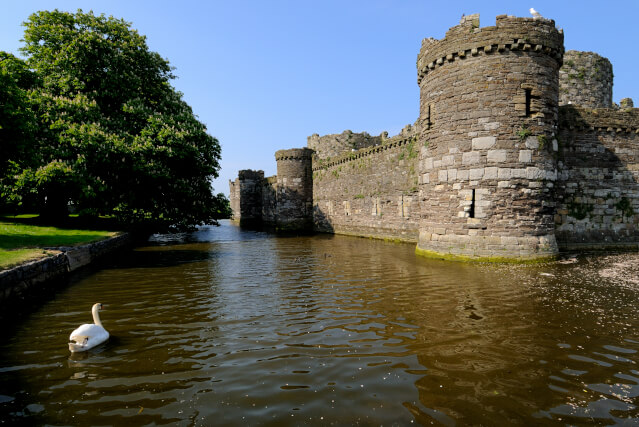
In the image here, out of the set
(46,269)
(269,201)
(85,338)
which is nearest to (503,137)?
(85,338)

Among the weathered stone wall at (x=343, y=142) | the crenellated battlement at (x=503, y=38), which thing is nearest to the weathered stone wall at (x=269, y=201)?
the weathered stone wall at (x=343, y=142)

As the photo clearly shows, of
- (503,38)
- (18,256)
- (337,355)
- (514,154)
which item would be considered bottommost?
(337,355)

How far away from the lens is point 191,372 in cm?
442

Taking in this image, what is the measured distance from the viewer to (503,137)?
1184cm

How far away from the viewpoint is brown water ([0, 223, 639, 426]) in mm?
3547

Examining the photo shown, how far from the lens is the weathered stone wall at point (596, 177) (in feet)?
47.3

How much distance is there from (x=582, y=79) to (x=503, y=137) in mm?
13821

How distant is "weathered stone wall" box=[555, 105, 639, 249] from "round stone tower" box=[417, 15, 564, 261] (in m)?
2.96

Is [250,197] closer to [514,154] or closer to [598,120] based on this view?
[514,154]

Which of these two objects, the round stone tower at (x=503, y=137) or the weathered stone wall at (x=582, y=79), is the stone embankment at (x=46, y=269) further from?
the weathered stone wall at (x=582, y=79)

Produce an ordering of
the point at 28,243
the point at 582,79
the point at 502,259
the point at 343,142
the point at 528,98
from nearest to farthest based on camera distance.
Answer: the point at 28,243 → the point at 502,259 → the point at 528,98 → the point at 582,79 → the point at 343,142

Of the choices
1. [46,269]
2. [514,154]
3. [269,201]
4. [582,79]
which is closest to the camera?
[46,269]

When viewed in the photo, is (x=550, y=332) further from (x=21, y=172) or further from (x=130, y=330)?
(x=21, y=172)

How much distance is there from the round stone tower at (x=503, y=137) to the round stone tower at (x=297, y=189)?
2124cm
